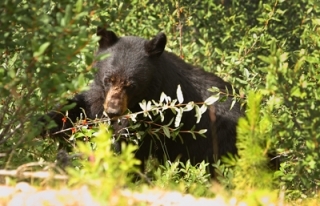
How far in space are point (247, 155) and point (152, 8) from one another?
6.21 meters

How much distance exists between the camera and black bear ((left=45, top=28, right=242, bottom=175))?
7.50 meters

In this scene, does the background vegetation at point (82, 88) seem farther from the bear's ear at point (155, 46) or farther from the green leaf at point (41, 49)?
the bear's ear at point (155, 46)

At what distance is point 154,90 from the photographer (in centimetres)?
773

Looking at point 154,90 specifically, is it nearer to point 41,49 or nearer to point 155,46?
point 155,46

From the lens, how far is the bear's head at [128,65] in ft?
24.5

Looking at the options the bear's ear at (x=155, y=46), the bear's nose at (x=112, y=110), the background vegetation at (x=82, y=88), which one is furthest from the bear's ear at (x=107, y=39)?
the background vegetation at (x=82, y=88)

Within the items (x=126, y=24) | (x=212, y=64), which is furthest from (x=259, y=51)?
(x=126, y=24)

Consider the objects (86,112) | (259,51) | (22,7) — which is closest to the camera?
(22,7)

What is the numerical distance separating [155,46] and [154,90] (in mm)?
413

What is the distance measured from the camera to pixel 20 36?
16.4 ft

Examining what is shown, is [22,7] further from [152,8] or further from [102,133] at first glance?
[152,8]

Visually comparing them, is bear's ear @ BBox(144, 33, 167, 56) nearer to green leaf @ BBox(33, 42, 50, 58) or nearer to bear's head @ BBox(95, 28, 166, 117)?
bear's head @ BBox(95, 28, 166, 117)

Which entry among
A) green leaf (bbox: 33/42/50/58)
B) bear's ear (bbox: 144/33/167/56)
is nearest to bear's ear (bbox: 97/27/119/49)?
bear's ear (bbox: 144/33/167/56)

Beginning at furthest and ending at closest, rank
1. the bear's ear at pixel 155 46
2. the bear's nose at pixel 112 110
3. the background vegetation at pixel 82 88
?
the bear's ear at pixel 155 46 → the bear's nose at pixel 112 110 → the background vegetation at pixel 82 88
